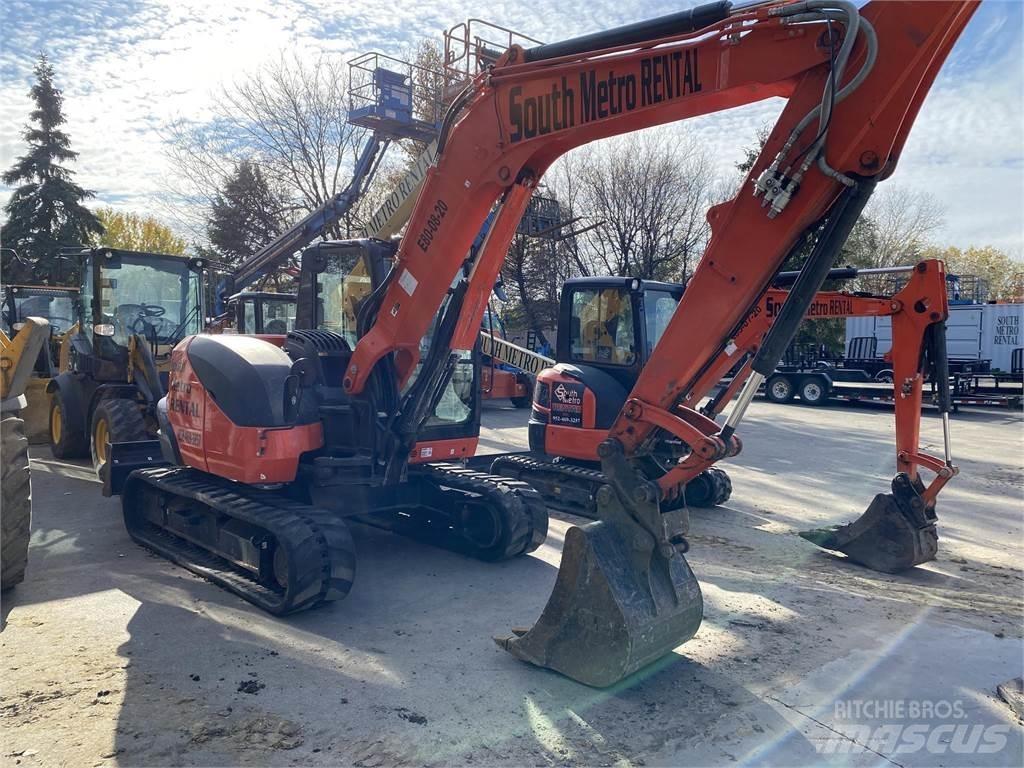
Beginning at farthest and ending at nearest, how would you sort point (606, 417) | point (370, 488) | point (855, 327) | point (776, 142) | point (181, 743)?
point (855, 327)
point (606, 417)
point (370, 488)
point (776, 142)
point (181, 743)

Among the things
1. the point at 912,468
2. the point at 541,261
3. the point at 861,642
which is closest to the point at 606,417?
the point at 912,468

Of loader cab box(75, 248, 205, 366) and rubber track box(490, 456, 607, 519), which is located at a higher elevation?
loader cab box(75, 248, 205, 366)

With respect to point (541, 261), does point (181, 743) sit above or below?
below

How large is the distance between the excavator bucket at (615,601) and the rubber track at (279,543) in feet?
4.63

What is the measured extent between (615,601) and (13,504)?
4110 mm

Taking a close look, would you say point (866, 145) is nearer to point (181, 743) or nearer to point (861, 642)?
point (861, 642)

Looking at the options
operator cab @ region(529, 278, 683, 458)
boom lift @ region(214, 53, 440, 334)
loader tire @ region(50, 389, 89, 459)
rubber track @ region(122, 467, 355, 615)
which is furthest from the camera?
boom lift @ region(214, 53, 440, 334)

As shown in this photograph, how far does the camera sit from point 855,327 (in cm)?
2347

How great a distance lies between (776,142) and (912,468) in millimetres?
3887

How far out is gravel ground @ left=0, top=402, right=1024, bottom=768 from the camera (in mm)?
3410

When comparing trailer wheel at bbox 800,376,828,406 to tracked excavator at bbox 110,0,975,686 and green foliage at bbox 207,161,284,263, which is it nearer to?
tracked excavator at bbox 110,0,975,686

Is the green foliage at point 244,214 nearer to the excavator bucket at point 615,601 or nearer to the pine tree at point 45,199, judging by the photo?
the pine tree at point 45,199

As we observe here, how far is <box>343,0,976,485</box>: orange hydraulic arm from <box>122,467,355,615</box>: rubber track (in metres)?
2.07

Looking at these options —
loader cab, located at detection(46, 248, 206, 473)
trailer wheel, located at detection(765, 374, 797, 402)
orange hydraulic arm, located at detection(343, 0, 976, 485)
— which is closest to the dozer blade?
orange hydraulic arm, located at detection(343, 0, 976, 485)
